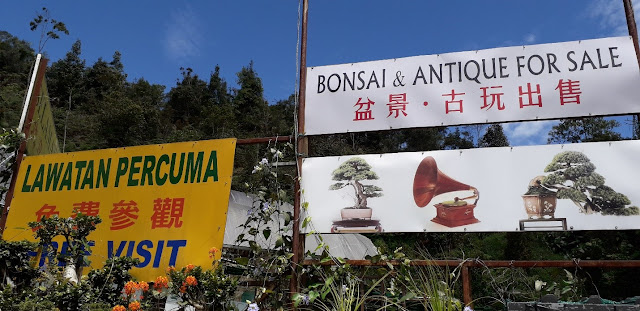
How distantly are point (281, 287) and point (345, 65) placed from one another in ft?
6.46

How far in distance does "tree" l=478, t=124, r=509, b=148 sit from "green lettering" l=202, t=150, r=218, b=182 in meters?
22.5

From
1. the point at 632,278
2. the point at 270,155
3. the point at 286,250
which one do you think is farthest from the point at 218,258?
the point at 632,278

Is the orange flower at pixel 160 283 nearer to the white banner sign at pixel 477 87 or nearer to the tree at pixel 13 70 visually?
the white banner sign at pixel 477 87

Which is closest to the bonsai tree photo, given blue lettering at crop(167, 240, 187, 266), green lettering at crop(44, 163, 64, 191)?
blue lettering at crop(167, 240, 187, 266)

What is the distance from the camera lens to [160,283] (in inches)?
144

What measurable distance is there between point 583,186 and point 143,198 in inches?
144

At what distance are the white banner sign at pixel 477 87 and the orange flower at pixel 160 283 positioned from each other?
1679mm

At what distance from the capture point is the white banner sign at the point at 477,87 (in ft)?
11.8

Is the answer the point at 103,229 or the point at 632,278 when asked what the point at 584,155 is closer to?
the point at 103,229

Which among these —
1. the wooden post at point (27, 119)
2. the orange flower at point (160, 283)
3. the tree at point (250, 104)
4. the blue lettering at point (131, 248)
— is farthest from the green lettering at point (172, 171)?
the tree at point (250, 104)

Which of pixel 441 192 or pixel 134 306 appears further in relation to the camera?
pixel 441 192

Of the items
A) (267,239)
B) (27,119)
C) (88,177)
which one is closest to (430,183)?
(267,239)

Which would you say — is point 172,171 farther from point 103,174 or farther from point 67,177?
point 67,177

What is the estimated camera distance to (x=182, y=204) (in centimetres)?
411
